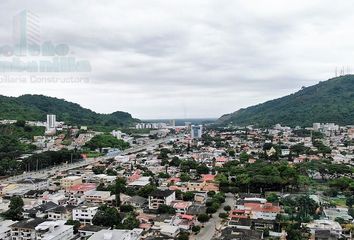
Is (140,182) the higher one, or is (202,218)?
(140,182)

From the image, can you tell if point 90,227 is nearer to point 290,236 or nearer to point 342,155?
point 290,236

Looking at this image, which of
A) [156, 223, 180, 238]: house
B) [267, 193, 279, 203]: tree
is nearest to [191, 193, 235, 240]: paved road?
[156, 223, 180, 238]: house

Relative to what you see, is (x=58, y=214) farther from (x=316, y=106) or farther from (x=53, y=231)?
(x=316, y=106)

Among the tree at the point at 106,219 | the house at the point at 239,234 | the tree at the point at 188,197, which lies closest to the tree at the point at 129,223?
the tree at the point at 106,219

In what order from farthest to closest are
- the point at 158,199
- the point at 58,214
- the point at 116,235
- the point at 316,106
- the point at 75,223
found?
the point at 316,106 → the point at 158,199 → the point at 58,214 → the point at 75,223 → the point at 116,235

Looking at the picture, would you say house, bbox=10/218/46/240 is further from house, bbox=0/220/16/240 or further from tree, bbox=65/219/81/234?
tree, bbox=65/219/81/234

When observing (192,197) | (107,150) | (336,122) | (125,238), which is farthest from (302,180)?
(336,122)

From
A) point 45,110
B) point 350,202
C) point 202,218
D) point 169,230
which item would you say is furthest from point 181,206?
point 45,110
